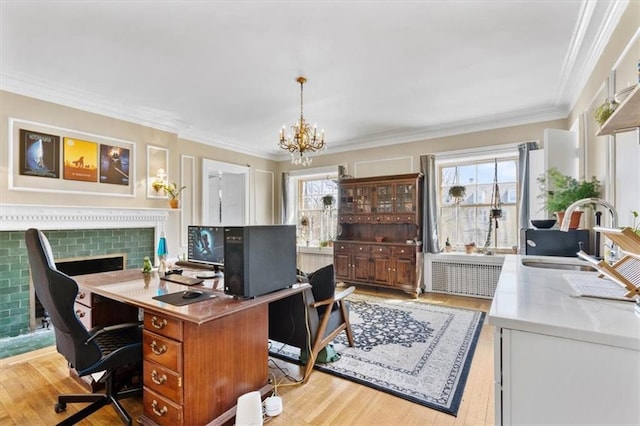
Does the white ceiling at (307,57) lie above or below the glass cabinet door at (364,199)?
above

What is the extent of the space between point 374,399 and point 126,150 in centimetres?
416

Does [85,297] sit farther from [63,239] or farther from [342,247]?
[342,247]

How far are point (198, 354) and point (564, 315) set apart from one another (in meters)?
1.69

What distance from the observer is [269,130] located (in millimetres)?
5141

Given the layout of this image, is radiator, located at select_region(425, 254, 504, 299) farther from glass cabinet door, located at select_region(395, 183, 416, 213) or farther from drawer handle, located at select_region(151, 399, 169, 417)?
drawer handle, located at select_region(151, 399, 169, 417)

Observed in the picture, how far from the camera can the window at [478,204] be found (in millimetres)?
4758

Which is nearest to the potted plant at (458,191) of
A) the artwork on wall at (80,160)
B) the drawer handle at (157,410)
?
the drawer handle at (157,410)

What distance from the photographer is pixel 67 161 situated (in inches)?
141

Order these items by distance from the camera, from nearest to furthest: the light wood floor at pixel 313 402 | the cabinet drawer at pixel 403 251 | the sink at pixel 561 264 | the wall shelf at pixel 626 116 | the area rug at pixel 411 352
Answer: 1. the wall shelf at pixel 626 116
2. the light wood floor at pixel 313 402
3. the sink at pixel 561 264
4. the area rug at pixel 411 352
5. the cabinet drawer at pixel 403 251

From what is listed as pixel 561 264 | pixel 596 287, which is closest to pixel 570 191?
pixel 561 264

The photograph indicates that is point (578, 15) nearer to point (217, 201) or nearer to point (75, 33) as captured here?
point (75, 33)

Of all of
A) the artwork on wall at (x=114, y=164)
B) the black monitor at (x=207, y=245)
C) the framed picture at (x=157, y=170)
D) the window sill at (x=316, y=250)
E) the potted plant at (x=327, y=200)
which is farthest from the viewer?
the potted plant at (x=327, y=200)

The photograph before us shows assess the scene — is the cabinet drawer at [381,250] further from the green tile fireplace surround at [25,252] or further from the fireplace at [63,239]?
the green tile fireplace surround at [25,252]

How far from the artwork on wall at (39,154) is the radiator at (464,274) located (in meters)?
5.24
